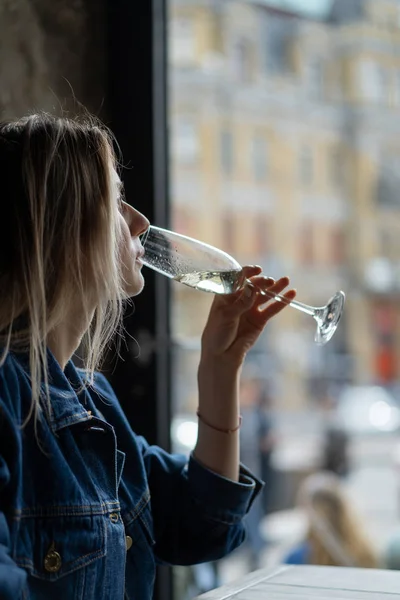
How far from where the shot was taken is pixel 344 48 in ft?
8.33

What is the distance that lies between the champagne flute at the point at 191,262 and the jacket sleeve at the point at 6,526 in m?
0.35

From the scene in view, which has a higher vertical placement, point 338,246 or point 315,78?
point 315,78

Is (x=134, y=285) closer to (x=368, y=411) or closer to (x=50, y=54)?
(x=50, y=54)

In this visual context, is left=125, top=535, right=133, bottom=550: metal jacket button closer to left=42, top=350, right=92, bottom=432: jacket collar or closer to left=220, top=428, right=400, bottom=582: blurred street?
left=42, top=350, right=92, bottom=432: jacket collar

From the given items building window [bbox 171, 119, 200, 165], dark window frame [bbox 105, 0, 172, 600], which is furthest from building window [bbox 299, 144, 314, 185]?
dark window frame [bbox 105, 0, 172, 600]

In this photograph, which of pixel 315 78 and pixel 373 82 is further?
pixel 315 78

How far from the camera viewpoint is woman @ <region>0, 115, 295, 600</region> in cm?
93

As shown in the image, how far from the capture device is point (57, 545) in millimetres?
943

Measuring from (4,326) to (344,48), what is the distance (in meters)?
1.84

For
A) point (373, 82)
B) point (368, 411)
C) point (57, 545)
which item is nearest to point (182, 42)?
point (373, 82)

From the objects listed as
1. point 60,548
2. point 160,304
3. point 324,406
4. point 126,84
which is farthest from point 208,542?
point 324,406

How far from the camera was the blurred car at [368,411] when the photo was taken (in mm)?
2590

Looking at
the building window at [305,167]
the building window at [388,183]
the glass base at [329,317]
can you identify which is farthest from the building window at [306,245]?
the glass base at [329,317]

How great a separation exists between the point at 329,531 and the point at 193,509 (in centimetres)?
149
